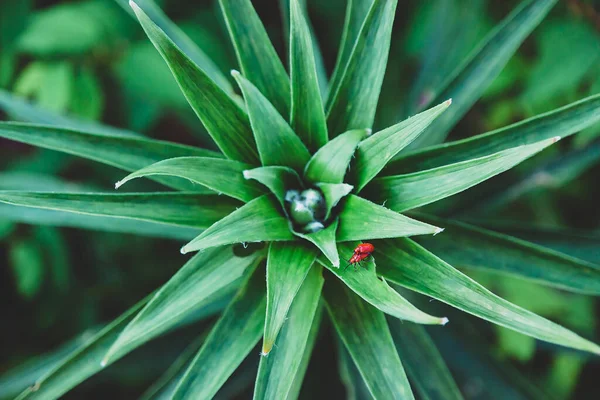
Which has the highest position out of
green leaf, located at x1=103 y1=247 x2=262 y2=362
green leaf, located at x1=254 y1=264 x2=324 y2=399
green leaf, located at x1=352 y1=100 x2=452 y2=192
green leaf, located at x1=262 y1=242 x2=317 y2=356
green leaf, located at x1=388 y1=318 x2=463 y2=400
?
green leaf, located at x1=352 y1=100 x2=452 y2=192

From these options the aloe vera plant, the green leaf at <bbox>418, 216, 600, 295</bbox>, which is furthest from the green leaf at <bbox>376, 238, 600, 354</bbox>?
the green leaf at <bbox>418, 216, 600, 295</bbox>

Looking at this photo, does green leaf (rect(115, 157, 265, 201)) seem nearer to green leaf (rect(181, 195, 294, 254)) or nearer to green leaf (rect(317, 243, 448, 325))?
green leaf (rect(181, 195, 294, 254))

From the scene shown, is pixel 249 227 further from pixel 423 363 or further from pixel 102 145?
pixel 423 363

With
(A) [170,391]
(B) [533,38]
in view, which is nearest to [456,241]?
(A) [170,391]

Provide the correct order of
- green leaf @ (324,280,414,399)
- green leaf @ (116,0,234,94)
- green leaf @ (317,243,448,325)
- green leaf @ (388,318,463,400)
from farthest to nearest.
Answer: green leaf @ (116,0,234,94), green leaf @ (388,318,463,400), green leaf @ (324,280,414,399), green leaf @ (317,243,448,325)

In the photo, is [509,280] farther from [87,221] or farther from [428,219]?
[87,221]

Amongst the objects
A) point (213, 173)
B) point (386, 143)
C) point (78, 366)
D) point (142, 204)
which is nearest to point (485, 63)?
point (386, 143)

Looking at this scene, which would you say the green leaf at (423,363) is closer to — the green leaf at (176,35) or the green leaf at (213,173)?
the green leaf at (213,173)
